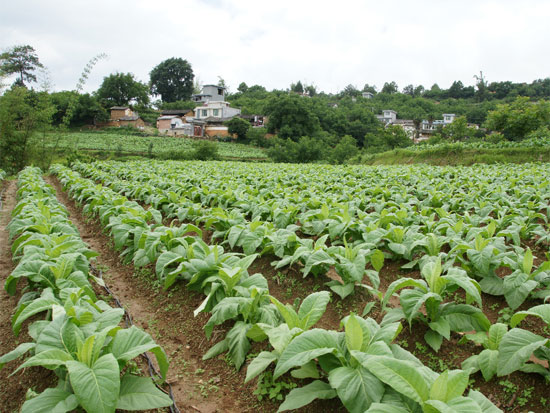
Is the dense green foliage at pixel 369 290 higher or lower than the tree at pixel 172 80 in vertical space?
lower

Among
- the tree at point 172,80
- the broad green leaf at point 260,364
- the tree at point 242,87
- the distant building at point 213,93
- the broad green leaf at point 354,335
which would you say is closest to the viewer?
the broad green leaf at point 354,335

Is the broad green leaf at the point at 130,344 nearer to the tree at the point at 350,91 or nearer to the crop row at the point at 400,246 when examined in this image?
the crop row at the point at 400,246

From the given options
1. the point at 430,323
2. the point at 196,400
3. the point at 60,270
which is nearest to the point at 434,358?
the point at 430,323

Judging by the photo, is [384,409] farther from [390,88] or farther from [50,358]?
[390,88]

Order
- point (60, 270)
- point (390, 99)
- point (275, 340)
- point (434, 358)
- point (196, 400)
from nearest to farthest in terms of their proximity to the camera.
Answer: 1. point (275, 340)
2. point (196, 400)
3. point (434, 358)
4. point (60, 270)
5. point (390, 99)

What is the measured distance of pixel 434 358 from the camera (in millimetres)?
2793

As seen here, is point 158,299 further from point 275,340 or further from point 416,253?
point 416,253

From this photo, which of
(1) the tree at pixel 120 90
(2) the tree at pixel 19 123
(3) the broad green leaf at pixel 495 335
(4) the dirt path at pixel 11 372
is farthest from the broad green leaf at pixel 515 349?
(1) the tree at pixel 120 90

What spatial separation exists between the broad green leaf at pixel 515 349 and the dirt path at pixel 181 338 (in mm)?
1714

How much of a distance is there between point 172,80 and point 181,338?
313ft

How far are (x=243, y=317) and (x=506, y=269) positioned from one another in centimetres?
339

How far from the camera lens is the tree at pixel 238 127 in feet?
186

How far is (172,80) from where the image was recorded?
292 ft

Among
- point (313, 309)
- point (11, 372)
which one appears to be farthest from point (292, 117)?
point (11, 372)
